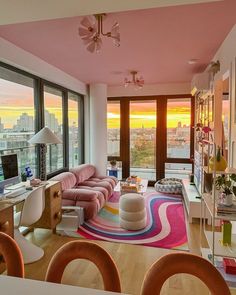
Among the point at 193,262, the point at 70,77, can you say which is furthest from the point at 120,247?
the point at 70,77

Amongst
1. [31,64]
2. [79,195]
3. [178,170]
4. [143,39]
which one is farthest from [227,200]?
[178,170]

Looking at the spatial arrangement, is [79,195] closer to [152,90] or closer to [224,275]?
[224,275]

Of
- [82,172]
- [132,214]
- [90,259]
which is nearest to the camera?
[90,259]

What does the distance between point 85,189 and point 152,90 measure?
324 centimetres

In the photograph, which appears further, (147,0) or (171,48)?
(171,48)

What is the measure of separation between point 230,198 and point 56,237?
232 cm

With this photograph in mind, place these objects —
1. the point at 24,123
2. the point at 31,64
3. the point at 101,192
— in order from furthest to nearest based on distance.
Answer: the point at 101,192, the point at 24,123, the point at 31,64

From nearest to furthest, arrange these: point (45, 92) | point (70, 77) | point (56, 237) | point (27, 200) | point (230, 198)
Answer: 1. point (230, 198)
2. point (27, 200)
3. point (56, 237)
4. point (45, 92)
5. point (70, 77)

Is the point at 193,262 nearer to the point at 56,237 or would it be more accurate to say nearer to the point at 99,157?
the point at 56,237

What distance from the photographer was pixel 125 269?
8.23ft

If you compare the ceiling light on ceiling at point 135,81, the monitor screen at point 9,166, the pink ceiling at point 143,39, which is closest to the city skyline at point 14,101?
the pink ceiling at point 143,39

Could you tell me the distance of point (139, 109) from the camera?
6.34 meters

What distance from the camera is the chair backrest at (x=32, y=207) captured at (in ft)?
8.47

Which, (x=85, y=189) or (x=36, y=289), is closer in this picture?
(x=36, y=289)
